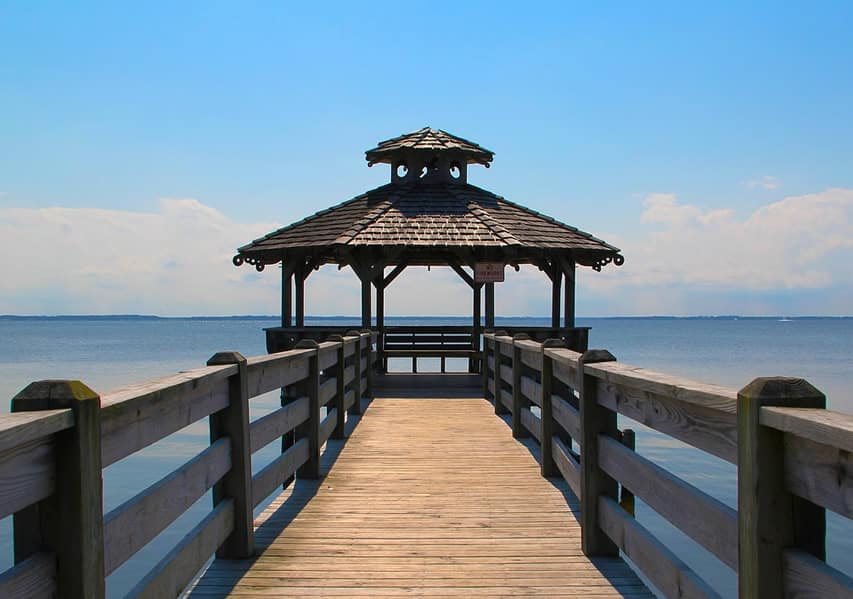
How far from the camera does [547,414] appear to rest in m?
6.18

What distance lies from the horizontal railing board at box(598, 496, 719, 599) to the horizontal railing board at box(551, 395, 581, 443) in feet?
2.33

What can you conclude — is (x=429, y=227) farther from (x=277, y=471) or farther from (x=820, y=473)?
(x=820, y=473)

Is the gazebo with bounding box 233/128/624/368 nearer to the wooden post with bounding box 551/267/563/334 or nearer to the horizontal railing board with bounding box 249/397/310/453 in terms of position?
the wooden post with bounding box 551/267/563/334

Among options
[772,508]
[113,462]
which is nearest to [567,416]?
[772,508]

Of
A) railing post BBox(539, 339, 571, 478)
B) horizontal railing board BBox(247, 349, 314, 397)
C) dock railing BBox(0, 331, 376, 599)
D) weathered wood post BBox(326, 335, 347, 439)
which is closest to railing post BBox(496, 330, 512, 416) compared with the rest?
weathered wood post BBox(326, 335, 347, 439)

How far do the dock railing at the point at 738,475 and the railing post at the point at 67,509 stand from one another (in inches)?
79.4

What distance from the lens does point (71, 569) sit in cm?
221

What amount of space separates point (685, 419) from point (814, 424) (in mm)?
1013

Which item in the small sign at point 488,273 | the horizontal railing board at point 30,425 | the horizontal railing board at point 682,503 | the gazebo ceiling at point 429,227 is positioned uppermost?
the gazebo ceiling at point 429,227

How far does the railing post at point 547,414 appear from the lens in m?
6.18

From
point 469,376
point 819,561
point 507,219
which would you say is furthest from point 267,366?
point 507,219

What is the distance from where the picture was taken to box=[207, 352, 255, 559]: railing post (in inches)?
164

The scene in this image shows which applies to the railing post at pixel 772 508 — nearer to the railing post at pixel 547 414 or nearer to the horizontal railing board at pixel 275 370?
the horizontal railing board at pixel 275 370

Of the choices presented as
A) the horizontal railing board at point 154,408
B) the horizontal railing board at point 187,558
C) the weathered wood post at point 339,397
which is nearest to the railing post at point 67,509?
the horizontal railing board at point 154,408
